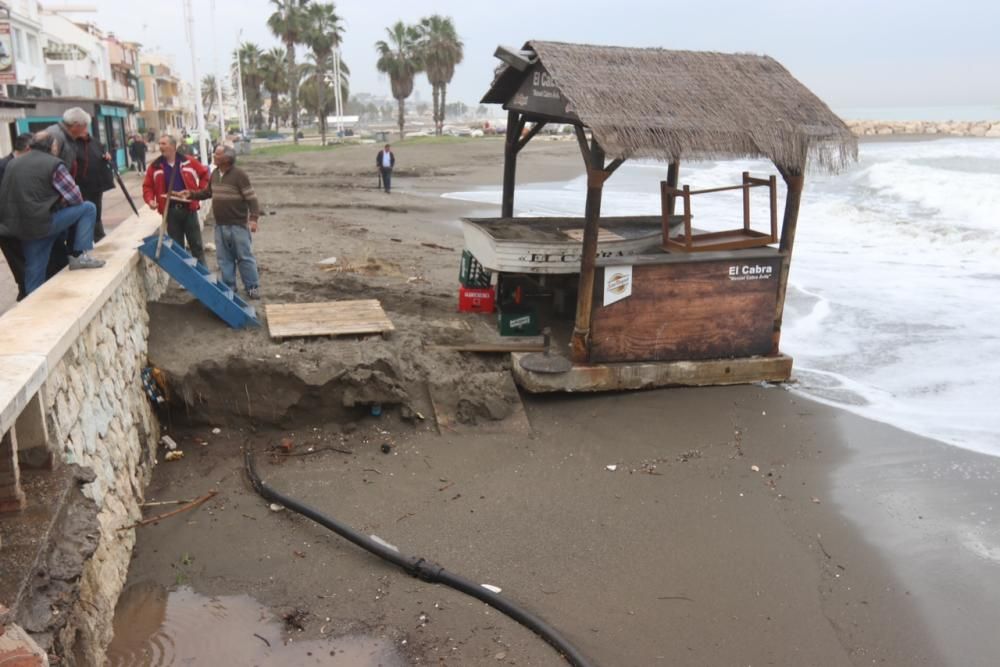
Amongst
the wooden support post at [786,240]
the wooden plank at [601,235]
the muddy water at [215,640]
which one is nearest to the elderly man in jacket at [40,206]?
the muddy water at [215,640]

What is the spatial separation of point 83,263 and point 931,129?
113m

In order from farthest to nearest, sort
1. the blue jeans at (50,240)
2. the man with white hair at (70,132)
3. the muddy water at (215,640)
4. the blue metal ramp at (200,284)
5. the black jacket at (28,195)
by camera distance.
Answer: the blue metal ramp at (200,284) < the man with white hair at (70,132) < the blue jeans at (50,240) < the black jacket at (28,195) < the muddy water at (215,640)

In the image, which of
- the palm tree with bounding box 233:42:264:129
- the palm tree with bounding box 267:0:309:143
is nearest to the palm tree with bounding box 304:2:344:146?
the palm tree with bounding box 267:0:309:143

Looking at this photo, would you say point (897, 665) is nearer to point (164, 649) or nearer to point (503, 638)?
→ point (503, 638)

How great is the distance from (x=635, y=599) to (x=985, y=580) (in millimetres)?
2433

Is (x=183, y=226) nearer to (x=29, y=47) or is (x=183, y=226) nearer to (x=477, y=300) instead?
(x=477, y=300)

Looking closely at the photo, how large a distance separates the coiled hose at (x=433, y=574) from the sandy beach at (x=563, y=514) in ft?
0.23

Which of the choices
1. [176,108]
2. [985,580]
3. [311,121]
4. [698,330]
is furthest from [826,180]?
[311,121]

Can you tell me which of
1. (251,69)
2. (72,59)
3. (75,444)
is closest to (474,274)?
(75,444)

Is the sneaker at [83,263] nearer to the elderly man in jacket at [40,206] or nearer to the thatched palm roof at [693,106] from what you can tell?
the elderly man in jacket at [40,206]

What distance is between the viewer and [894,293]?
1394cm

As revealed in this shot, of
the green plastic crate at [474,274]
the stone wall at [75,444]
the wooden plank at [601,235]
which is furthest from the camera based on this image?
the green plastic crate at [474,274]

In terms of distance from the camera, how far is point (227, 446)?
7.00m

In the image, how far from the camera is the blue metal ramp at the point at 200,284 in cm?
771
